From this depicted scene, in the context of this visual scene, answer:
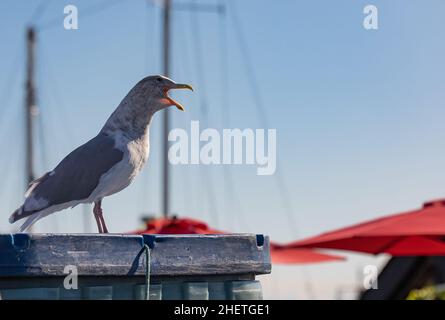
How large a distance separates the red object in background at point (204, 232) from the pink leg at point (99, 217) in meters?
5.06

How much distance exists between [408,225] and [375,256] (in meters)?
1.57

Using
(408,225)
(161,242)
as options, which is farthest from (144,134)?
(408,225)

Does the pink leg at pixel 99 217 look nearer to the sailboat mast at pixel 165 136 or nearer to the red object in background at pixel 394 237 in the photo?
the red object in background at pixel 394 237

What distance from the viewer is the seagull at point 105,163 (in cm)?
605

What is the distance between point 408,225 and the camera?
10.0 m

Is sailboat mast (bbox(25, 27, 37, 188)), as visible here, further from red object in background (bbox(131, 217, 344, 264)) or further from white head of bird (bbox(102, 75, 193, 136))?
white head of bird (bbox(102, 75, 193, 136))

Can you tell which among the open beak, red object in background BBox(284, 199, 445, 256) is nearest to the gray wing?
the open beak

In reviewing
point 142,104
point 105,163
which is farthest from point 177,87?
point 105,163

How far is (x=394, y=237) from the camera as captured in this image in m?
10.4

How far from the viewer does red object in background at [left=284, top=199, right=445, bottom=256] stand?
996cm

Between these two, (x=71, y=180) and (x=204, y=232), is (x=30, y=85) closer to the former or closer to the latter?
(x=204, y=232)

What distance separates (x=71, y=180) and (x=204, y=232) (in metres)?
5.53

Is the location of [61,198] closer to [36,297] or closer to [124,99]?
[124,99]
